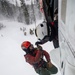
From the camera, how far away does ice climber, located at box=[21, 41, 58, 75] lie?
12.6ft

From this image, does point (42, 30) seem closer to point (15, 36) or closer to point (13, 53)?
point (13, 53)

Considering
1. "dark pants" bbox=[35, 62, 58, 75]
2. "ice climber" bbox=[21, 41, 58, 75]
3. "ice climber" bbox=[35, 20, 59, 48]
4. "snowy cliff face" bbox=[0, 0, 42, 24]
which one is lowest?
"snowy cliff face" bbox=[0, 0, 42, 24]

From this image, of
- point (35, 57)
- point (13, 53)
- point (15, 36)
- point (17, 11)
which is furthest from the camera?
point (17, 11)

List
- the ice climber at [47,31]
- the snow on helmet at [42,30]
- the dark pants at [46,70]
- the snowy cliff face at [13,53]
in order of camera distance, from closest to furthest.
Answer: the ice climber at [47,31] < the snow on helmet at [42,30] < the dark pants at [46,70] < the snowy cliff face at [13,53]

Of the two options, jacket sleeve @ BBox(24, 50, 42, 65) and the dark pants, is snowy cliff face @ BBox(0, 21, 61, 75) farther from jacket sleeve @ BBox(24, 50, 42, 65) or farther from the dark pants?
jacket sleeve @ BBox(24, 50, 42, 65)

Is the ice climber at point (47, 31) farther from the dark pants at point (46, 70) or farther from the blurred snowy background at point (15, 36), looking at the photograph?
the blurred snowy background at point (15, 36)

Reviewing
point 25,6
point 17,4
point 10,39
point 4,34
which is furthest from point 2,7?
point 10,39

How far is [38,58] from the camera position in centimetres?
393

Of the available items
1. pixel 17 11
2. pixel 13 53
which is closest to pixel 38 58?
pixel 13 53

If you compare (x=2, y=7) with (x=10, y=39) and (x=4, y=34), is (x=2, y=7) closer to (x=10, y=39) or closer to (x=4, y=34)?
(x=4, y=34)

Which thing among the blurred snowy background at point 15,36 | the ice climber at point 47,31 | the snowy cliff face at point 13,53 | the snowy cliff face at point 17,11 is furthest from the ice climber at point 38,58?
the snowy cliff face at point 17,11

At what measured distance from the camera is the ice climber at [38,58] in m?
3.85

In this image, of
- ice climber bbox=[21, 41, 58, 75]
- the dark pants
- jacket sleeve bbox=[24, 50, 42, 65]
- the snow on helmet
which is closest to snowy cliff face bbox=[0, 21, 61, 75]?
the dark pants

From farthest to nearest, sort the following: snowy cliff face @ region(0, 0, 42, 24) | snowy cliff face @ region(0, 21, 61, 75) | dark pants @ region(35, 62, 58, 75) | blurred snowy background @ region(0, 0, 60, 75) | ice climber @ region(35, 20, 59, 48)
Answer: snowy cliff face @ region(0, 0, 42, 24), blurred snowy background @ region(0, 0, 60, 75), snowy cliff face @ region(0, 21, 61, 75), dark pants @ region(35, 62, 58, 75), ice climber @ region(35, 20, 59, 48)
